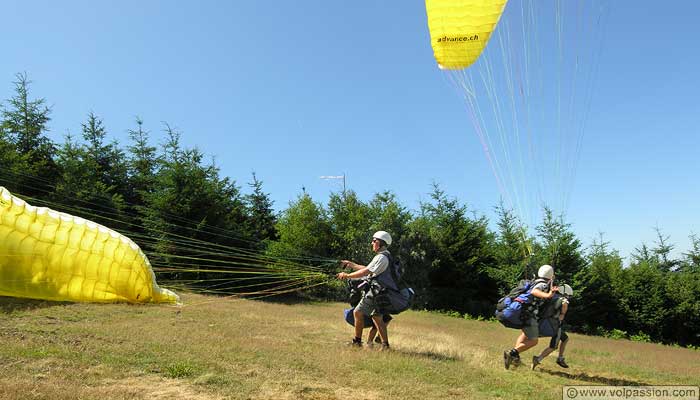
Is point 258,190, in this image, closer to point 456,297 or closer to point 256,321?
point 456,297

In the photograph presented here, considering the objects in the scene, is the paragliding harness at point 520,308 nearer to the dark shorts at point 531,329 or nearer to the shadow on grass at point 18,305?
the dark shorts at point 531,329

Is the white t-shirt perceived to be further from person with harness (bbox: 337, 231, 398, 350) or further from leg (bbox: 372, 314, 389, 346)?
leg (bbox: 372, 314, 389, 346)

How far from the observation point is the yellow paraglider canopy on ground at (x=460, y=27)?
25.8 ft

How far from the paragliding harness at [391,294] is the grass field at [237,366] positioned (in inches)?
24.6

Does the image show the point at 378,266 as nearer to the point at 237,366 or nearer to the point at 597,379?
the point at 237,366

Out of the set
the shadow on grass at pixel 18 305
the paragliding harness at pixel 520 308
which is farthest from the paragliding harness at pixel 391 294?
the shadow on grass at pixel 18 305

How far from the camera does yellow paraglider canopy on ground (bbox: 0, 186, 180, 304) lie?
329 cm

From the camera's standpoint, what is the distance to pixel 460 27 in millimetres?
8016

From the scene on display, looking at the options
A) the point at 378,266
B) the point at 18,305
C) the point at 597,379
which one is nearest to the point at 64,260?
the point at 378,266

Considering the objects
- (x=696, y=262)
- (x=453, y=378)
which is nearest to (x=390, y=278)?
(x=453, y=378)

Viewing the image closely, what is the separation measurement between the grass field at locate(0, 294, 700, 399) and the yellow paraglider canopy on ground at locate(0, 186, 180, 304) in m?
1.02

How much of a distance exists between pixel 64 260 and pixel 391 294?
4.26 m

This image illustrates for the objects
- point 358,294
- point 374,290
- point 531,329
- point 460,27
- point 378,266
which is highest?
point 460,27

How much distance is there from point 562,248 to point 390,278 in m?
18.7
